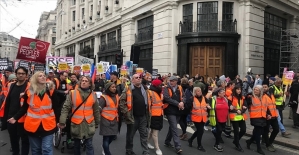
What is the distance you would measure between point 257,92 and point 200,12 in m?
13.7

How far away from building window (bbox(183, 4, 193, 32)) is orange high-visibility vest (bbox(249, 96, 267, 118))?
1357 centimetres

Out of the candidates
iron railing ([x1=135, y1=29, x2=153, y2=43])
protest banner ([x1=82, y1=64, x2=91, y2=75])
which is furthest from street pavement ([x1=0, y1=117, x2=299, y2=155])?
iron railing ([x1=135, y1=29, x2=153, y2=43])

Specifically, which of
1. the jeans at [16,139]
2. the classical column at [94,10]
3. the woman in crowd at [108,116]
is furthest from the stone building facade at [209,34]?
the classical column at [94,10]

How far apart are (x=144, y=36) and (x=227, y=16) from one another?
8.14 metres

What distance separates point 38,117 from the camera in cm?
451

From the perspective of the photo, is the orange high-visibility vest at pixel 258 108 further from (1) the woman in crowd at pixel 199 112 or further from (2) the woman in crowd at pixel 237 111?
(1) the woman in crowd at pixel 199 112

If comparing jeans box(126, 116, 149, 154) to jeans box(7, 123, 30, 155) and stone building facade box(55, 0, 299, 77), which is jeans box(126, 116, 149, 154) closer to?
jeans box(7, 123, 30, 155)

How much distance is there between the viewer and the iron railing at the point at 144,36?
952 inches

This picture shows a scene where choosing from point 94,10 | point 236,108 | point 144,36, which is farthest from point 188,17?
point 94,10

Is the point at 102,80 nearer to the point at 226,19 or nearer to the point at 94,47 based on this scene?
the point at 226,19

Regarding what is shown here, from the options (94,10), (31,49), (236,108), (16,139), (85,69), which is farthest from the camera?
(94,10)

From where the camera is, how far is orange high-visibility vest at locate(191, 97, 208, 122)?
23.1 feet

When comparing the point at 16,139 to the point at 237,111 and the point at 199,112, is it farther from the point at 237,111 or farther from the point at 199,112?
the point at 237,111

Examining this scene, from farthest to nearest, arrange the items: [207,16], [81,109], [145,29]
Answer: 1. [145,29]
2. [207,16]
3. [81,109]
